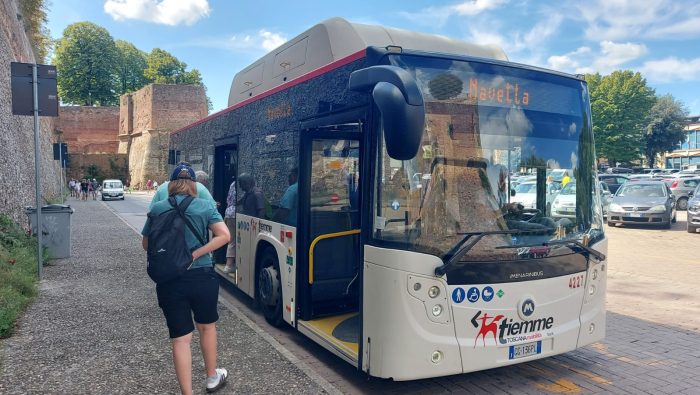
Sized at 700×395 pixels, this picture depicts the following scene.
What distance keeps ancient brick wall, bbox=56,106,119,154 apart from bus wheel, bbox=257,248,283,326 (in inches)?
2561

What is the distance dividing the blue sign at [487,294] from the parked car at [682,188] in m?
24.3

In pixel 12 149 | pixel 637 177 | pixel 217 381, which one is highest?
pixel 12 149

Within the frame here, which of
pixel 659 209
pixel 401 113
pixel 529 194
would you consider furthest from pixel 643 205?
pixel 401 113

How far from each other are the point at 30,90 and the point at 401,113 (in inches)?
283

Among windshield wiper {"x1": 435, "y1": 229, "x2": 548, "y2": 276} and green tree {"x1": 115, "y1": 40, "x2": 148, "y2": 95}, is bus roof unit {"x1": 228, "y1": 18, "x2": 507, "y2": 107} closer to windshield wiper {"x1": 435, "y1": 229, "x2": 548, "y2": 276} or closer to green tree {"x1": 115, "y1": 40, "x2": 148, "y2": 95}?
windshield wiper {"x1": 435, "y1": 229, "x2": 548, "y2": 276}

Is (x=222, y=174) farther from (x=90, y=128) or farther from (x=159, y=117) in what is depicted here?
(x=90, y=128)

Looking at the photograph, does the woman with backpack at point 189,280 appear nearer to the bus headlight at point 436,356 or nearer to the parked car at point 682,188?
the bus headlight at point 436,356

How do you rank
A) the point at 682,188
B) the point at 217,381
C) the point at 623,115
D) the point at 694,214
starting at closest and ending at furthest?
the point at 217,381
the point at 694,214
the point at 682,188
the point at 623,115

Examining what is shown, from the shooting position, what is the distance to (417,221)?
376cm

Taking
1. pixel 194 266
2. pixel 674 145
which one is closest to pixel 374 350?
pixel 194 266

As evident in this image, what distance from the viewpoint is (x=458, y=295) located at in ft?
12.5

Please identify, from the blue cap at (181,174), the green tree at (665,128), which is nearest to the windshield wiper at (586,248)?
the blue cap at (181,174)

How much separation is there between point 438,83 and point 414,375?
2.14 m

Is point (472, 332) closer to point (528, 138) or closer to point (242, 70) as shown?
point (528, 138)
